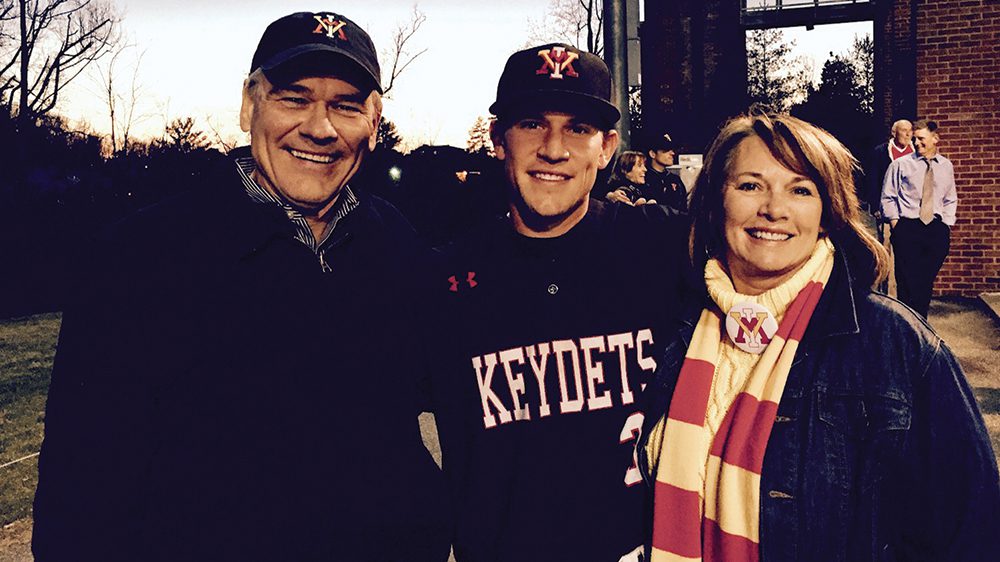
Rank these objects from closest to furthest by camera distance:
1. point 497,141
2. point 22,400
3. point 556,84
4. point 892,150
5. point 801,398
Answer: point 801,398 < point 556,84 < point 497,141 < point 22,400 < point 892,150

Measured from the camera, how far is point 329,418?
1.99 metres

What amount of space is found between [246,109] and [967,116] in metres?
11.5

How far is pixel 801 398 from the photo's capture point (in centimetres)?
204

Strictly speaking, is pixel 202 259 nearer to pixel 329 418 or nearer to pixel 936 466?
pixel 329 418

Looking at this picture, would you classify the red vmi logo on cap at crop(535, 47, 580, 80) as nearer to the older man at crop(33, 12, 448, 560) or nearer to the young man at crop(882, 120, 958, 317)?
the older man at crop(33, 12, 448, 560)

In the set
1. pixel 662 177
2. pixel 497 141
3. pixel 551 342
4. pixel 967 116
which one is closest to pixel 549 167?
pixel 497 141

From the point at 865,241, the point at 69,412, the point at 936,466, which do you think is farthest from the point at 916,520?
the point at 69,412

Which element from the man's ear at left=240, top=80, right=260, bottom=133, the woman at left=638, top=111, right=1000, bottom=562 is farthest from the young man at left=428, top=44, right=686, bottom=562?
the man's ear at left=240, top=80, right=260, bottom=133

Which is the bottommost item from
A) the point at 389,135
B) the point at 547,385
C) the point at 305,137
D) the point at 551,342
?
the point at 547,385

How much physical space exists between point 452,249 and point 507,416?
60cm

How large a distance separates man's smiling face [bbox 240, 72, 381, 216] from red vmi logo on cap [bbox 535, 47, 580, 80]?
677 millimetres

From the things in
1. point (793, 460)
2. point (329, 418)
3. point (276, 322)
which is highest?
point (276, 322)

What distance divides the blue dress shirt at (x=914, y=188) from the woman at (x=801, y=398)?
7.52 m

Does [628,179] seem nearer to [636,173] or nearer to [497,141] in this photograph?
[636,173]
